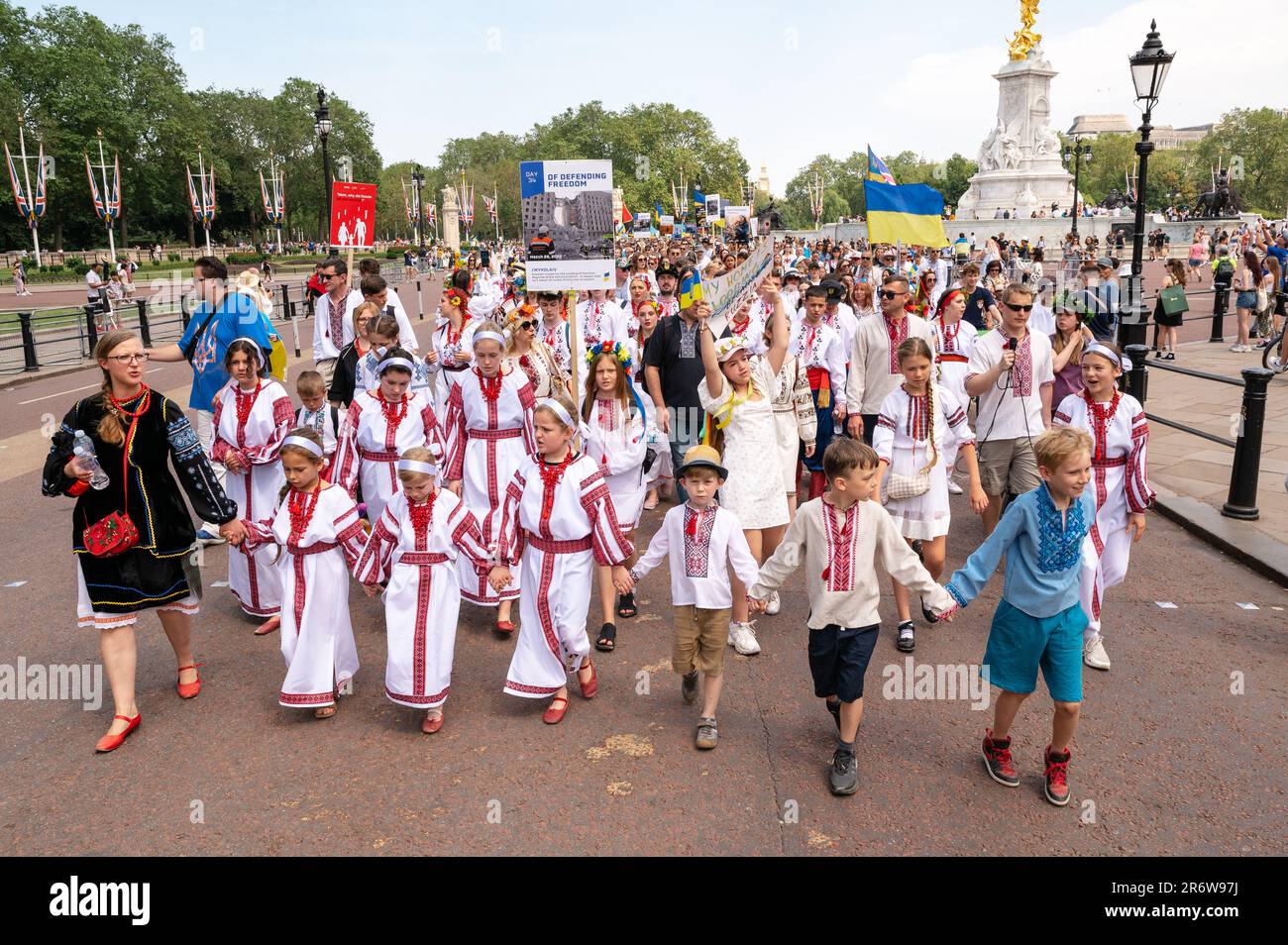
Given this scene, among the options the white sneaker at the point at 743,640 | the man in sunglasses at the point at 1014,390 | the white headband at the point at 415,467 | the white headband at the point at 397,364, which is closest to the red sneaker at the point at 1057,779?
the white sneaker at the point at 743,640

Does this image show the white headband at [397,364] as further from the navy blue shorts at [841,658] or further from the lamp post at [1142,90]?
the lamp post at [1142,90]

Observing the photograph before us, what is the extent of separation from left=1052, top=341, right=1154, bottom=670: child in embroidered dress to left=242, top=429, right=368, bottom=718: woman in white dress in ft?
13.4

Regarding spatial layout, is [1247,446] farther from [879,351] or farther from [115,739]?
[115,739]

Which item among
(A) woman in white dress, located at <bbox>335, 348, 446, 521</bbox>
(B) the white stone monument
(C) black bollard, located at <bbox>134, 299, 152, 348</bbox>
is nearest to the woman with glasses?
(A) woman in white dress, located at <bbox>335, 348, 446, 521</bbox>

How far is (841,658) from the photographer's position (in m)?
4.45

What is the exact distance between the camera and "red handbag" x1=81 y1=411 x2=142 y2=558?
15.6 feet

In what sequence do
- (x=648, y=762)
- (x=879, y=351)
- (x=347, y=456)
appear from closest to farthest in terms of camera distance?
1. (x=648, y=762)
2. (x=347, y=456)
3. (x=879, y=351)

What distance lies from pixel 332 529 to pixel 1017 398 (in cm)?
450

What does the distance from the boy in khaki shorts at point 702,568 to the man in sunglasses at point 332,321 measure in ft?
16.0

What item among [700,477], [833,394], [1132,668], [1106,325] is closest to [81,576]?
[700,477]

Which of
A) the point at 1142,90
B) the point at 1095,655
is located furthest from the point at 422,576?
the point at 1142,90

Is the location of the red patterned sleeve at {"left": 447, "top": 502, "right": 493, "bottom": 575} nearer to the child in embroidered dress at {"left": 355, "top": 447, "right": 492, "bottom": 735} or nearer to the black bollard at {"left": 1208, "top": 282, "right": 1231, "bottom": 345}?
the child in embroidered dress at {"left": 355, "top": 447, "right": 492, "bottom": 735}

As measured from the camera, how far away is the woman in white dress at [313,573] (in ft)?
16.3

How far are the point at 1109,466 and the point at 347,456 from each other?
4.58m
